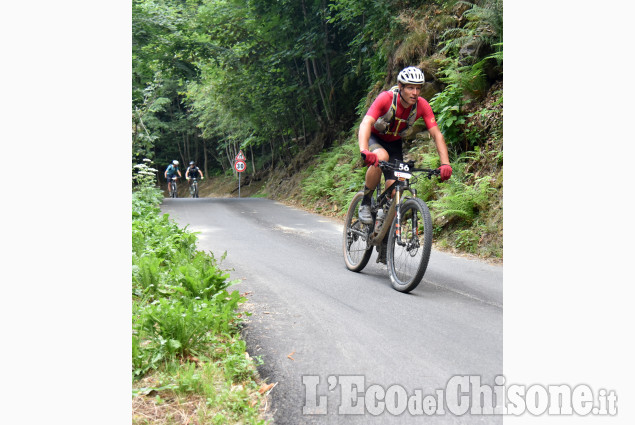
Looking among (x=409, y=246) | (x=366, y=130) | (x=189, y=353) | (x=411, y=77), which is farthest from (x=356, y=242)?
(x=189, y=353)

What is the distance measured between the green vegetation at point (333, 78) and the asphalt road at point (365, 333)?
2.31m

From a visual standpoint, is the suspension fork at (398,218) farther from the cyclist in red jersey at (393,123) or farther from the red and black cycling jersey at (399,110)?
the red and black cycling jersey at (399,110)

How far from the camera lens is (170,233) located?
246 inches

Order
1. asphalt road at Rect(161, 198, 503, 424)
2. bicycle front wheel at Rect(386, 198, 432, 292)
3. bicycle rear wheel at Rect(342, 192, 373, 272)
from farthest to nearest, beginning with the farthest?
bicycle rear wheel at Rect(342, 192, 373, 272) → bicycle front wheel at Rect(386, 198, 432, 292) → asphalt road at Rect(161, 198, 503, 424)

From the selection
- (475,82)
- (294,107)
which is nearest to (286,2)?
(294,107)

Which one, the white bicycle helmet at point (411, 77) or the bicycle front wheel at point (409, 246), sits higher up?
→ the white bicycle helmet at point (411, 77)

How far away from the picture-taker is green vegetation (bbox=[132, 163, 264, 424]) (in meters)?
2.42

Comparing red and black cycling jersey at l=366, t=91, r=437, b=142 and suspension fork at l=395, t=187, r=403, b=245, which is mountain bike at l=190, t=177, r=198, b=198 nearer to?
red and black cycling jersey at l=366, t=91, r=437, b=142

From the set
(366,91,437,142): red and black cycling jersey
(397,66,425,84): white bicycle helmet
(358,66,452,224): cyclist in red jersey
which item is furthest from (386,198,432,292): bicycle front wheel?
(397,66,425,84): white bicycle helmet

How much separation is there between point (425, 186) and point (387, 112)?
164 inches

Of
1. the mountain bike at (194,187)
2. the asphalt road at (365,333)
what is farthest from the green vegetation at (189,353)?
the mountain bike at (194,187)

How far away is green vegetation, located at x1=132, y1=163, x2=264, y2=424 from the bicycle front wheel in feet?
5.67

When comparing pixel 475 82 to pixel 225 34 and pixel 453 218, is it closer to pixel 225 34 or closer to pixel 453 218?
pixel 453 218

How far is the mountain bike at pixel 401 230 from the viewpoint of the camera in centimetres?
449
